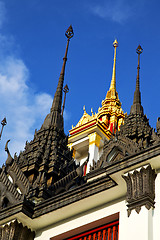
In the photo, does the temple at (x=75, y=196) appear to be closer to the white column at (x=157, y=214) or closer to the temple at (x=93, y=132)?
the white column at (x=157, y=214)

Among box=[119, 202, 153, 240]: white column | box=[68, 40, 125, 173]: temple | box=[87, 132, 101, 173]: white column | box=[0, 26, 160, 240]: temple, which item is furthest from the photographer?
box=[68, 40, 125, 173]: temple

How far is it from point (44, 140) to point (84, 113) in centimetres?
1677

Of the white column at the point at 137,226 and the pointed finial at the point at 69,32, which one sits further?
the pointed finial at the point at 69,32

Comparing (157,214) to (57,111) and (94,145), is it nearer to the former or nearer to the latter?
(57,111)

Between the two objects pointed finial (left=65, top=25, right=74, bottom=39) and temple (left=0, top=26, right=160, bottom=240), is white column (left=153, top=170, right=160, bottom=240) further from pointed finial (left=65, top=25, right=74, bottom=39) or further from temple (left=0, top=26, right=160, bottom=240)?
pointed finial (left=65, top=25, right=74, bottom=39)

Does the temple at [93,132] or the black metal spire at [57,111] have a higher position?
the temple at [93,132]

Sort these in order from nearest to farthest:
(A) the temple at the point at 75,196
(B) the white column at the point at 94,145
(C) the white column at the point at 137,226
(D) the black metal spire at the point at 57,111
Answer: (C) the white column at the point at 137,226
(A) the temple at the point at 75,196
(D) the black metal spire at the point at 57,111
(B) the white column at the point at 94,145

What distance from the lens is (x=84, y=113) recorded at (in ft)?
126

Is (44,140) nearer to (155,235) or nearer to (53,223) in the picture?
(53,223)

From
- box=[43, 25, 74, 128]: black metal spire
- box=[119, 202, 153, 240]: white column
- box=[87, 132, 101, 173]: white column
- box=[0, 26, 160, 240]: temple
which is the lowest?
box=[119, 202, 153, 240]: white column

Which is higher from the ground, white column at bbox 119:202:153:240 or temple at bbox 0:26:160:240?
temple at bbox 0:26:160:240

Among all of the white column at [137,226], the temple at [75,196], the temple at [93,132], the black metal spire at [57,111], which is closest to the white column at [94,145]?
the temple at [93,132]

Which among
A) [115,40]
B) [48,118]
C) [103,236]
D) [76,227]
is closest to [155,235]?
[103,236]

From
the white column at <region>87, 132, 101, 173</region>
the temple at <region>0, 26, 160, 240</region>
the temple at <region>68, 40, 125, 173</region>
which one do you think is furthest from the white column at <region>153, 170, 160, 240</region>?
the white column at <region>87, 132, 101, 173</region>
